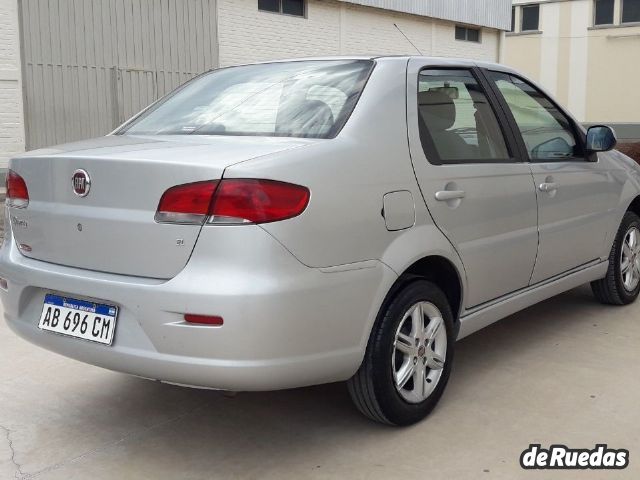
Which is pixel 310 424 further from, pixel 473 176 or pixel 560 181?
pixel 560 181

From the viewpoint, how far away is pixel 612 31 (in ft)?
101

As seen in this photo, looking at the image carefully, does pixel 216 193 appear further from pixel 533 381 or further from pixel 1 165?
pixel 1 165

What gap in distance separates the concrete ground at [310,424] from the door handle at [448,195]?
98 cm

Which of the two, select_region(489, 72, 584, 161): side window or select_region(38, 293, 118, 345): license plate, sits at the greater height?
select_region(489, 72, 584, 161): side window

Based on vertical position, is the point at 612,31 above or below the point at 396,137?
above

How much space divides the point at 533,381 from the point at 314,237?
1.72 meters

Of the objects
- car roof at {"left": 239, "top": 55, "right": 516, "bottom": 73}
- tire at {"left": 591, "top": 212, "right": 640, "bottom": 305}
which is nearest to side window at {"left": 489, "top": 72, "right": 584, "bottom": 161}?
car roof at {"left": 239, "top": 55, "right": 516, "bottom": 73}

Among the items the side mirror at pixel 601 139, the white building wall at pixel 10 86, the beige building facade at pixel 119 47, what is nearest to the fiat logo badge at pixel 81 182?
the side mirror at pixel 601 139

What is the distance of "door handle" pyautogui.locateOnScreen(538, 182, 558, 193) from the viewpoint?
409 centimetres

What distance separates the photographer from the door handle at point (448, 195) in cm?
331

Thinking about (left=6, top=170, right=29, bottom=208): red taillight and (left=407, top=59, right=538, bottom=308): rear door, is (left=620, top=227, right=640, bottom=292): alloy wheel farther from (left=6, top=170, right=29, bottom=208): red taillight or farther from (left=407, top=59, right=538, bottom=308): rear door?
(left=6, top=170, right=29, bottom=208): red taillight

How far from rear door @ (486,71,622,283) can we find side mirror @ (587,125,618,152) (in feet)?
0.24

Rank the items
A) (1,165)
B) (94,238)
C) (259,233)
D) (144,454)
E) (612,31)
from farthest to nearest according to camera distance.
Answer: (612,31) < (1,165) < (144,454) < (94,238) < (259,233)

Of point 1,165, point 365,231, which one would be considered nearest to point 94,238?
point 365,231
